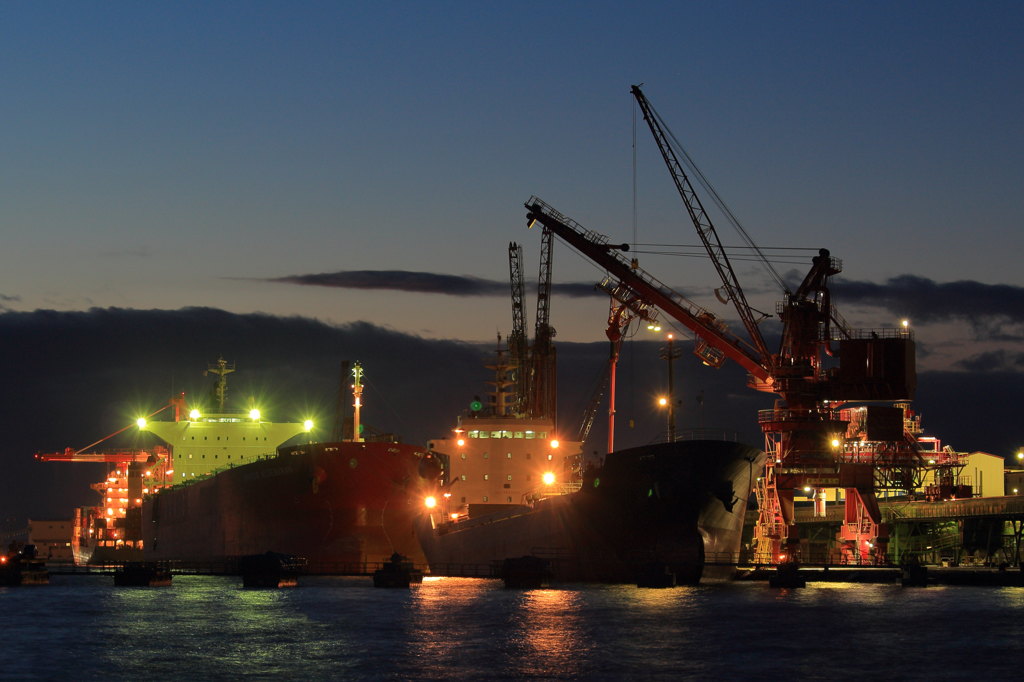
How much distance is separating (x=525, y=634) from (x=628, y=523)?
21661mm

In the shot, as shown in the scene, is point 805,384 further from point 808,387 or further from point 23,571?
point 23,571

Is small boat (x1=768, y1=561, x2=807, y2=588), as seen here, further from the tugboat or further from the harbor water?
the tugboat

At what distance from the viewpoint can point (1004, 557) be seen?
9612 centimetres

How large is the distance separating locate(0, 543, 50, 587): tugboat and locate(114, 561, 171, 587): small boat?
21.5 ft

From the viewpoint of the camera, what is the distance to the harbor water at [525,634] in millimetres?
49719

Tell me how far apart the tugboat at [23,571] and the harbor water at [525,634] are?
689 inches

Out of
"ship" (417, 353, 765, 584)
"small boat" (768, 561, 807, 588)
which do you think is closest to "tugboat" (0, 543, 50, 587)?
"ship" (417, 353, 765, 584)

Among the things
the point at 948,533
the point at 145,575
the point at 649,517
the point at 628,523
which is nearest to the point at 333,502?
the point at 145,575

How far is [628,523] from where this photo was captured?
79.2 meters

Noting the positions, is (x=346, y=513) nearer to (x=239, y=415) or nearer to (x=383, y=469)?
(x=383, y=469)

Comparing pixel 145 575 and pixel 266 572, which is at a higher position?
pixel 266 572

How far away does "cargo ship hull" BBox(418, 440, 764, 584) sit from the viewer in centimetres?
7819

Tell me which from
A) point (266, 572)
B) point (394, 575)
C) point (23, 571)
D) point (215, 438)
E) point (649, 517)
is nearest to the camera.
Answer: point (649, 517)

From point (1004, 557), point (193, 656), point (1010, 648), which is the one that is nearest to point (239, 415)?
point (1004, 557)
